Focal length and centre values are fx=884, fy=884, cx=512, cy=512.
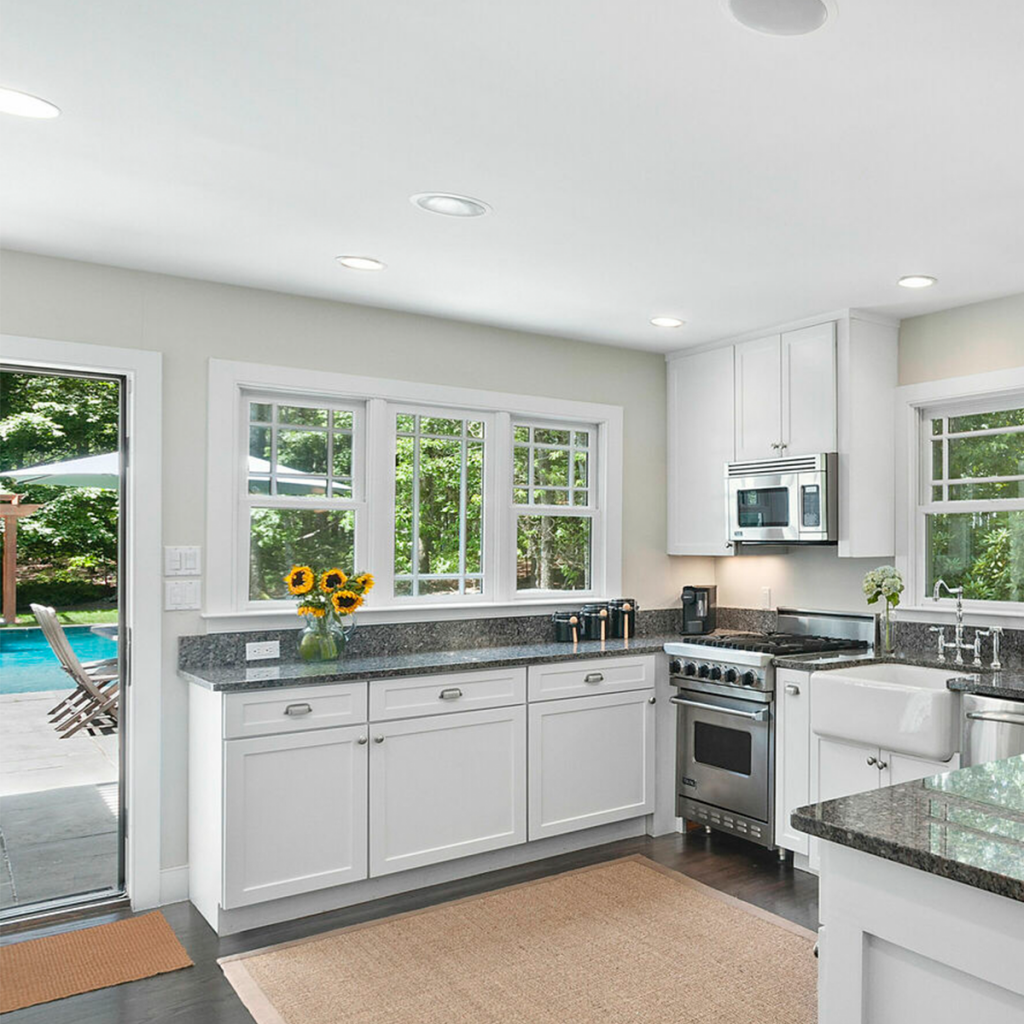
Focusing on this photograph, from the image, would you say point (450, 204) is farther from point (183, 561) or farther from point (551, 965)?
point (551, 965)

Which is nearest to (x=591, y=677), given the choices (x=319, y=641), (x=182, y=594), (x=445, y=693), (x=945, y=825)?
(x=445, y=693)

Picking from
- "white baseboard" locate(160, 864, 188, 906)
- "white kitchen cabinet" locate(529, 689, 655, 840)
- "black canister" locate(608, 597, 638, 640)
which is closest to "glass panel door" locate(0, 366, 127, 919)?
"white baseboard" locate(160, 864, 188, 906)

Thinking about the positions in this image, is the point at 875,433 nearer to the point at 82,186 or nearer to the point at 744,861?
the point at 744,861

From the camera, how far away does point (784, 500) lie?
4301mm

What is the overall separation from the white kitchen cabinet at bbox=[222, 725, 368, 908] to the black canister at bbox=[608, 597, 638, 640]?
166 cm

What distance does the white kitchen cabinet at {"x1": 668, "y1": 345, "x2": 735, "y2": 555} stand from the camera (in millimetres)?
4727

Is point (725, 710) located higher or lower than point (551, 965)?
higher

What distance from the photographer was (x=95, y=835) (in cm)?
405

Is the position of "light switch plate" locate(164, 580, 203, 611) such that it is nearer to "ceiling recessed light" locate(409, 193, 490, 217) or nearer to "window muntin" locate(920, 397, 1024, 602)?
"ceiling recessed light" locate(409, 193, 490, 217)

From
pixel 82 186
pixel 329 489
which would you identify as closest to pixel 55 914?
pixel 329 489

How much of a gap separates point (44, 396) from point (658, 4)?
386cm

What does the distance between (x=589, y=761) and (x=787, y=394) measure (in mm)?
2028

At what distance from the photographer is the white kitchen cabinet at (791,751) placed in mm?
3789

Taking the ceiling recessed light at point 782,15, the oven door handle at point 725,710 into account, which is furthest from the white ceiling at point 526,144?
the oven door handle at point 725,710
